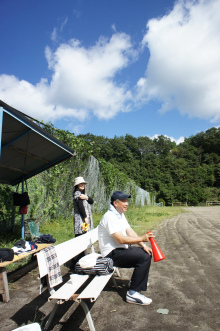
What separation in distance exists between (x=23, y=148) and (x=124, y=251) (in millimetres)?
2787

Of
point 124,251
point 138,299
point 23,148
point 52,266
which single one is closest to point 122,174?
point 23,148

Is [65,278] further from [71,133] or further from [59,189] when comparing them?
[71,133]

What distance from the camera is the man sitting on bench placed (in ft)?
10.8

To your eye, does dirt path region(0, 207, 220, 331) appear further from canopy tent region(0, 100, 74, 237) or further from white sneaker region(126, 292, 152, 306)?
canopy tent region(0, 100, 74, 237)

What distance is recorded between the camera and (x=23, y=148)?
4.86 m

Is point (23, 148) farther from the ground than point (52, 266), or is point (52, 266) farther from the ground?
point (23, 148)

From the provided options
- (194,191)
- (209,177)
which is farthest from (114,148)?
(194,191)

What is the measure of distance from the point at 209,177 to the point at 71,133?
61846mm

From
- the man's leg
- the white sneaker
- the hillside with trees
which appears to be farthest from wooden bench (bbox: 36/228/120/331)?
the hillside with trees

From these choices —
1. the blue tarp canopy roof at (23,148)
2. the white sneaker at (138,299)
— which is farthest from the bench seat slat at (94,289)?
the blue tarp canopy roof at (23,148)

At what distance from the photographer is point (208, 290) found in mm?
3688

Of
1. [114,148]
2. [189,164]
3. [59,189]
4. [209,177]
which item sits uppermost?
[114,148]

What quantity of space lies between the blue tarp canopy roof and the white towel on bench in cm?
164

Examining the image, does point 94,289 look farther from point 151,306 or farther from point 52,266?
point 151,306
